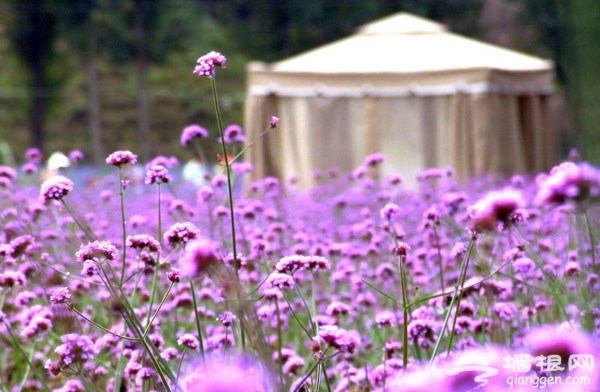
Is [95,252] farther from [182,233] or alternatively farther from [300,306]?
[300,306]

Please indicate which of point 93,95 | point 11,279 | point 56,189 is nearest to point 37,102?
point 93,95

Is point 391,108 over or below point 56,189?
over

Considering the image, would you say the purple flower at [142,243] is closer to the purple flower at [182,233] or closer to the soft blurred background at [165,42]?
the purple flower at [182,233]

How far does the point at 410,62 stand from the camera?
14.4 m

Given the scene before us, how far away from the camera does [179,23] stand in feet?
136

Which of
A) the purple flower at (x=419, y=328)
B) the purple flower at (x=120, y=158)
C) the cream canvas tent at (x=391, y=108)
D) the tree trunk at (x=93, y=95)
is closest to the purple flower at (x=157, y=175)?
the purple flower at (x=120, y=158)

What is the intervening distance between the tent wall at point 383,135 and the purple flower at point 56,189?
457 inches

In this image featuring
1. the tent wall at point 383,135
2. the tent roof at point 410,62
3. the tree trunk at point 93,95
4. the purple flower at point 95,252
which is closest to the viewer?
the purple flower at point 95,252

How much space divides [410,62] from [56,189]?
482 inches

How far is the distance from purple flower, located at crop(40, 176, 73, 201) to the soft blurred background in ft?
115

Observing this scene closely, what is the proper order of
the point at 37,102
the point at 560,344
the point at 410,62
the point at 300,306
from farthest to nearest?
1. the point at 37,102
2. the point at 410,62
3. the point at 300,306
4. the point at 560,344

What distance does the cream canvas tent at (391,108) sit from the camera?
1412cm

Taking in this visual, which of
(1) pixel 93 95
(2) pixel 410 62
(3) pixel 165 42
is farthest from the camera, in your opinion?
(3) pixel 165 42

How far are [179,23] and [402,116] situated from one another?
92.4 ft
